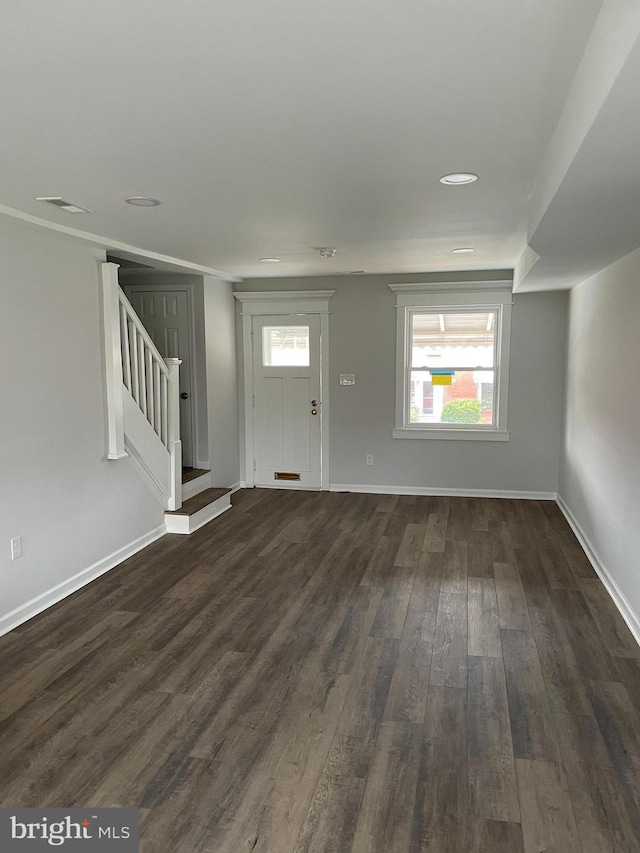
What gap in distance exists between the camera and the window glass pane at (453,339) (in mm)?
6430

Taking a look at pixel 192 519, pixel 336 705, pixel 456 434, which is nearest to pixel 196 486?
pixel 192 519

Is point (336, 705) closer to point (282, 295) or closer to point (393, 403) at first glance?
point (393, 403)

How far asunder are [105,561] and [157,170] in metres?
2.94

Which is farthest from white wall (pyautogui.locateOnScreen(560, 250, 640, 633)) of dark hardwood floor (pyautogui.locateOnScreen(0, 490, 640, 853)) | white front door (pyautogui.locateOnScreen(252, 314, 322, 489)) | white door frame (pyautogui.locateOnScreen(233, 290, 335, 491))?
white front door (pyautogui.locateOnScreen(252, 314, 322, 489))

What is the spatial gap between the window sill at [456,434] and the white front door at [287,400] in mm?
982

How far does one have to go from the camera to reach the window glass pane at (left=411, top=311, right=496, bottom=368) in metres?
6.43

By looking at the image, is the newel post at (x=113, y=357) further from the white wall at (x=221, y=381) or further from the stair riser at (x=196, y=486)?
the white wall at (x=221, y=381)

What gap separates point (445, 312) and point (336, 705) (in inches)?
182

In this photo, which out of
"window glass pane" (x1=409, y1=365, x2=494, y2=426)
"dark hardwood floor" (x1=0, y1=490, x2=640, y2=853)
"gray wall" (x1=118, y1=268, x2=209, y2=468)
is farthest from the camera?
"window glass pane" (x1=409, y1=365, x2=494, y2=426)

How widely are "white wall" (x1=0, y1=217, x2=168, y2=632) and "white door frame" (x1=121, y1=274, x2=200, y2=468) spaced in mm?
1638

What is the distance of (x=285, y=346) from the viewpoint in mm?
6879

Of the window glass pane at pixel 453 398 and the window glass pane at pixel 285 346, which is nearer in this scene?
the window glass pane at pixel 453 398

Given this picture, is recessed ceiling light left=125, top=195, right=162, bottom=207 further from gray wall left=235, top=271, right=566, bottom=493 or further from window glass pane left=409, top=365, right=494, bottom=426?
window glass pane left=409, top=365, right=494, bottom=426

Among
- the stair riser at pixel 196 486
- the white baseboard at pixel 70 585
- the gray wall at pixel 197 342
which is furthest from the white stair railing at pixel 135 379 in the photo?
the gray wall at pixel 197 342
